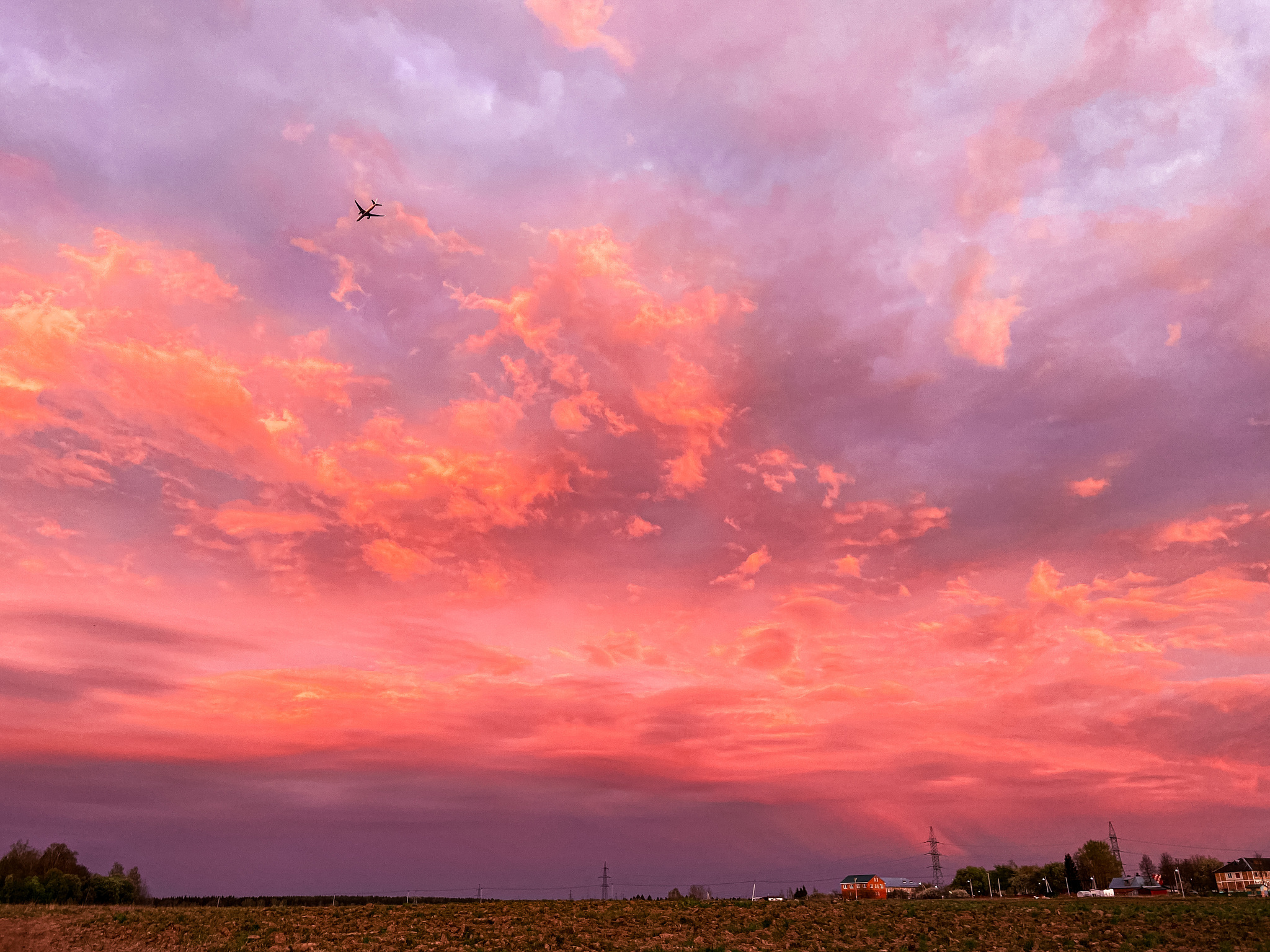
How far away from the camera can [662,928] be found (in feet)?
198

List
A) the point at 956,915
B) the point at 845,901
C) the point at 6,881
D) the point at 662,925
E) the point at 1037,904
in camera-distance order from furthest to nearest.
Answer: the point at 6,881, the point at 845,901, the point at 1037,904, the point at 956,915, the point at 662,925

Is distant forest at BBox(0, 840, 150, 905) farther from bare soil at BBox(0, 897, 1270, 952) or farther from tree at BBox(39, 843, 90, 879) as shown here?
bare soil at BBox(0, 897, 1270, 952)

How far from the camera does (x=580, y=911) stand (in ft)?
232

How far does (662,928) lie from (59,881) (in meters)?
147

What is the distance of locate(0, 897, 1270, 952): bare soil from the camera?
175 ft

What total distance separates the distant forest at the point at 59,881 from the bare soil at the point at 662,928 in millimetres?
77111

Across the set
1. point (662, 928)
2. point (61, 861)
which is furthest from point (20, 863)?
point (662, 928)

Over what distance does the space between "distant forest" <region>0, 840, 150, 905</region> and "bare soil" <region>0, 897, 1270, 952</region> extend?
253 feet

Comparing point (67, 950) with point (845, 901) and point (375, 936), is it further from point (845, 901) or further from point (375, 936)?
point (845, 901)

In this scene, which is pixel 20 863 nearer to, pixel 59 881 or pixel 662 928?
pixel 59 881

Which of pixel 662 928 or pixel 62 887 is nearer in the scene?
pixel 662 928

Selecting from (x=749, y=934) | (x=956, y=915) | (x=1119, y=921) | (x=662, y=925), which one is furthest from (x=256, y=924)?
(x=1119, y=921)

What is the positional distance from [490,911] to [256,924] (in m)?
19.5

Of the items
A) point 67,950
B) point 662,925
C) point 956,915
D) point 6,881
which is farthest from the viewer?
point 6,881
